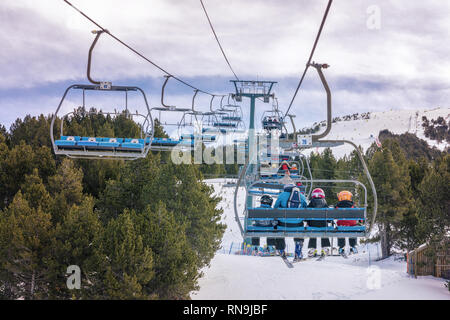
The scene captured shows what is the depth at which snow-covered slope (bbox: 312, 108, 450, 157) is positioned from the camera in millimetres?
128788

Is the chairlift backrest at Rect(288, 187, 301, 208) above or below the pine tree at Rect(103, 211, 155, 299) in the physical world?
above

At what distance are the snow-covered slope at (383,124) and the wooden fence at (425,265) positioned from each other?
95362mm

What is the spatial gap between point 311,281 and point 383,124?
130 m

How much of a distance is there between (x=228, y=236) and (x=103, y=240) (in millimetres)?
24795

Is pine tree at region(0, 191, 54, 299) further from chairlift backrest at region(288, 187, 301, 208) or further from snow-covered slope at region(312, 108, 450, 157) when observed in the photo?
snow-covered slope at region(312, 108, 450, 157)

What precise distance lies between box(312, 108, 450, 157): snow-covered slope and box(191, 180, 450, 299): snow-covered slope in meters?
95.9

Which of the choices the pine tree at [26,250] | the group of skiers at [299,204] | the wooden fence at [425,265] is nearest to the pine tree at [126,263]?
the pine tree at [26,250]

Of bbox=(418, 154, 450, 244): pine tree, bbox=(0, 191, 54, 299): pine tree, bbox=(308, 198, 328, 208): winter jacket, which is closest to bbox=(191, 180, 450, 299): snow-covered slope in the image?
bbox=(418, 154, 450, 244): pine tree

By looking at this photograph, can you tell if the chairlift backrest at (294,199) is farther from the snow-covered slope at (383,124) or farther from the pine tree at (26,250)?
the snow-covered slope at (383,124)

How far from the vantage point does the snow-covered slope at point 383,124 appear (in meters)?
129

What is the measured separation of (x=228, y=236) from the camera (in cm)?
4072

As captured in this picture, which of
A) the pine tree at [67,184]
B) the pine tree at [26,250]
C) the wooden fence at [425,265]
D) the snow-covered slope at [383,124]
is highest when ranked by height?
the snow-covered slope at [383,124]

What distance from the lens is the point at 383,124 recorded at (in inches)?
5591

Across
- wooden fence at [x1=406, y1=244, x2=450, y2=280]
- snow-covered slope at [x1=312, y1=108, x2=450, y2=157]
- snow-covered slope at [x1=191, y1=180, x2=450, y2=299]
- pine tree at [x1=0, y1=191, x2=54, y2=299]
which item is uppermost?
snow-covered slope at [x1=312, y1=108, x2=450, y2=157]
